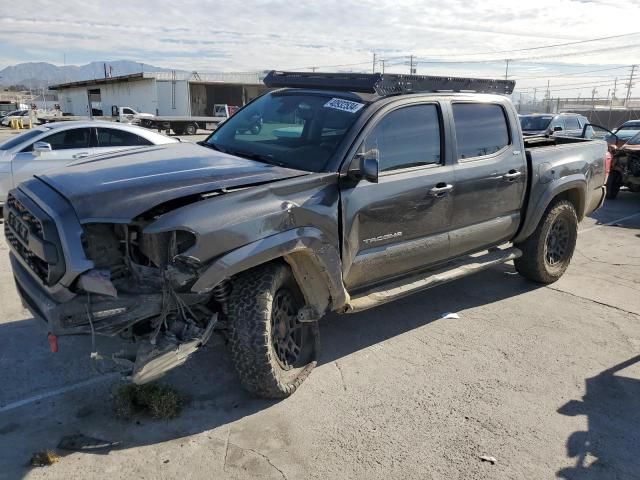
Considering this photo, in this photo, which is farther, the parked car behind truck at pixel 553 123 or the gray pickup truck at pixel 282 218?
the parked car behind truck at pixel 553 123

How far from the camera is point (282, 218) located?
3459 millimetres

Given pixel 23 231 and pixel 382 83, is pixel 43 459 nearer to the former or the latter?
pixel 23 231

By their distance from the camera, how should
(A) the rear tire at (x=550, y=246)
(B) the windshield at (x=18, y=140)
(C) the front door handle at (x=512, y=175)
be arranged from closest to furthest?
(C) the front door handle at (x=512, y=175) < (A) the rear tire at (x=550, y=246) < (B) the windshield at (x=18, y=140)

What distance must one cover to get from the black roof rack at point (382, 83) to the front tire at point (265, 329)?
1.72m

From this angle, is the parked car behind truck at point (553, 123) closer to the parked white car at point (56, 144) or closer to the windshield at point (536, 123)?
the windshield at point (536, 123)

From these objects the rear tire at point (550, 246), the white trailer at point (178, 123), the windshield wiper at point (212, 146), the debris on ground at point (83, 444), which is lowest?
the white trailer at point (178, 123)

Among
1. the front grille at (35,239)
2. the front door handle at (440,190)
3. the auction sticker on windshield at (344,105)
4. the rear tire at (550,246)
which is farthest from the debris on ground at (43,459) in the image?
the rear tire at (550,246)

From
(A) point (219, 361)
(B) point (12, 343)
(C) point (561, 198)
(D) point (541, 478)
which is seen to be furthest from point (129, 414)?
(C) point (561, 198)

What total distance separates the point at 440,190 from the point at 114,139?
21.9 feet

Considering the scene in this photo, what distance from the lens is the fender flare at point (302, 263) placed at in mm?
3156

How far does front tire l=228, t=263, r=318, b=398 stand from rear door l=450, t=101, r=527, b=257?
1.82 metres

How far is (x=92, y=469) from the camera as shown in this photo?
301cm

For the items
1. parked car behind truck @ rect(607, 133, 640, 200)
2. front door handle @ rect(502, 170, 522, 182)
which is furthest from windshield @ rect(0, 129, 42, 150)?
parked car behind truck @ rect(607, 133, 640, 200)

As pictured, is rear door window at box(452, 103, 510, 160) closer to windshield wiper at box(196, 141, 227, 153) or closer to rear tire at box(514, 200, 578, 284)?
rear tire at box(514, 200, 578, 284)
